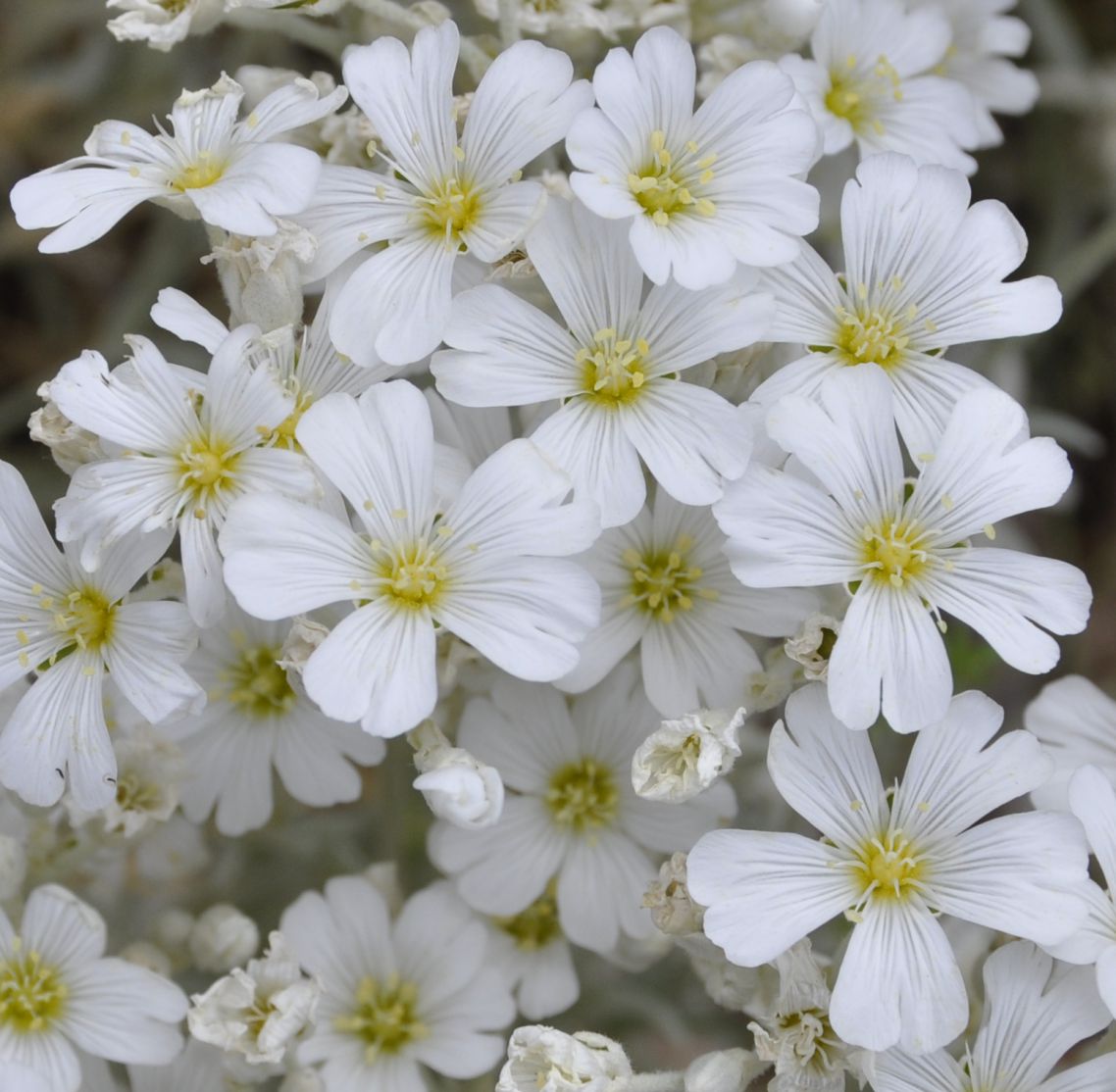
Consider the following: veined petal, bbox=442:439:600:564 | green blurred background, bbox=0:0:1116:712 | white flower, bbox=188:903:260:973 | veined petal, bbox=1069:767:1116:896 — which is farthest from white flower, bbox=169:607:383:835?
green blurred background, bbox=0:0:1116:712

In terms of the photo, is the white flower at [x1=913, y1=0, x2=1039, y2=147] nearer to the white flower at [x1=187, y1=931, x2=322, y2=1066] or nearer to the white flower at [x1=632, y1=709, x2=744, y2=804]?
the white flower at [x1=632, y1=709, x2=744, y2=804]

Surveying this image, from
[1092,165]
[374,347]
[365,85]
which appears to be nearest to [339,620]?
[374,347]

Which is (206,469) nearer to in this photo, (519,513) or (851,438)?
(519,513)

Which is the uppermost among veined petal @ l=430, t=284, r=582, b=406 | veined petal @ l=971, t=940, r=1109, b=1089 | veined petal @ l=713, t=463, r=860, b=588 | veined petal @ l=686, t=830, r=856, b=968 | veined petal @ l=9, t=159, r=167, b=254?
veined petal @ l=9, t=159, r=167, b=254

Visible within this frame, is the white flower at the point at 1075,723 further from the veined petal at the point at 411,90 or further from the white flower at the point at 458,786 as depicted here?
the veined petal at the point at 411,90

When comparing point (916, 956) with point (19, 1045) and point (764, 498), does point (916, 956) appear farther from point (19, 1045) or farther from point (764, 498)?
point (19, 1045)

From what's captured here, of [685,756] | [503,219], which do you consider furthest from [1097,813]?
[503,219]
